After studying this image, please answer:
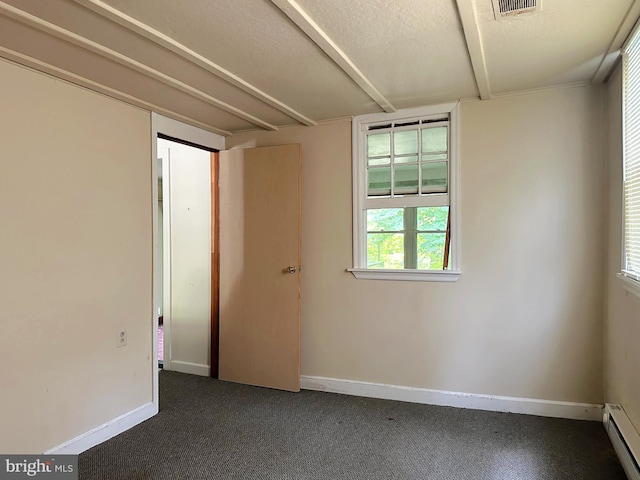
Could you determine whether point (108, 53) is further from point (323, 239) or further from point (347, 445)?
point (347, 445)

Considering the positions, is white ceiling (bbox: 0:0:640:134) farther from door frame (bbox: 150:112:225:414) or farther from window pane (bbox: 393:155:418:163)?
window pane (bbox: 393:155:418:163)

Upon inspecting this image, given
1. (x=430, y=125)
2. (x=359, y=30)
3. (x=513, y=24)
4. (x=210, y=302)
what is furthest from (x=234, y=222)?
(x=513, y=24)

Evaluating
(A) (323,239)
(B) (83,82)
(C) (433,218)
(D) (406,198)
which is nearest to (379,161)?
(D) (406,198)

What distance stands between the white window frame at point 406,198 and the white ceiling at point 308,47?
21 cm

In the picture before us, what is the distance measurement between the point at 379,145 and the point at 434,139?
446 mm

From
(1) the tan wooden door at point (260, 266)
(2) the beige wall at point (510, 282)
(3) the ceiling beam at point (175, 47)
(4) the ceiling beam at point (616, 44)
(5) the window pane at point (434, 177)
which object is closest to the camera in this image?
(3) the ceiling beam at point (175, 47)

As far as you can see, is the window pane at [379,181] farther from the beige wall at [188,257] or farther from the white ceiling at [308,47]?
the beige wall at [188,257]

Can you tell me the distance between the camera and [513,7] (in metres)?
1.72

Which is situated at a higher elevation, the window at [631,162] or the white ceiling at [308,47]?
the white ceiling at [308,47]

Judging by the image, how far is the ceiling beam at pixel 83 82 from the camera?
6.71 ft

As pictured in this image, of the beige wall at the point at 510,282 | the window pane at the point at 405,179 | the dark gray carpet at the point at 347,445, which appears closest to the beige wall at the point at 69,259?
the dark gray carpet at the point at 347,445

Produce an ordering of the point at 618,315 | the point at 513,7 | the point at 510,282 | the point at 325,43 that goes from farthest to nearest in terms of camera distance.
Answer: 1. the point at 510,282
2. the point at 618,315
3. the point at 325,43
4. the point at 513,7

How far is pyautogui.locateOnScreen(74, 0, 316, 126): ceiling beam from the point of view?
1.64 meters

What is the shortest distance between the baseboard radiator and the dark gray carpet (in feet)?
0.31
